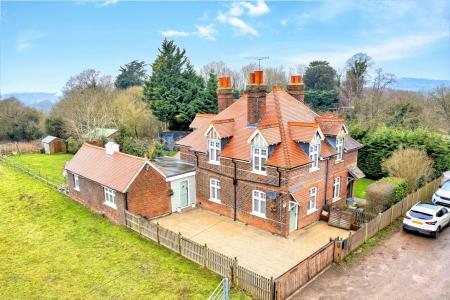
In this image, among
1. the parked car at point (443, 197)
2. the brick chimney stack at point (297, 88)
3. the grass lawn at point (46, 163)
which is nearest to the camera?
the parked car at point (443, 197)

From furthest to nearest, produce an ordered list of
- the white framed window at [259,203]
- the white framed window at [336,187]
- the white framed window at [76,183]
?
the white framed window at [76,183] < the white framed window at [336,187] < the white framed window at [259,203]

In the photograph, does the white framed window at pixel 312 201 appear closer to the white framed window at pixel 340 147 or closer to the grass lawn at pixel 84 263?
the white framed window at pixel 340 147

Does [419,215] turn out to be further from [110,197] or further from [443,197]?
[110,197]

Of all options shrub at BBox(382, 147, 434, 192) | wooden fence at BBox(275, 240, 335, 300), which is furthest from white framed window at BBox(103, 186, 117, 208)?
shrub at BBox(382, 147, 434, 192)

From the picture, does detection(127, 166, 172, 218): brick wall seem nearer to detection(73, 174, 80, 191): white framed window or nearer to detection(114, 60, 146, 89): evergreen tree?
detection(73, 174, 80, 191): white framed window

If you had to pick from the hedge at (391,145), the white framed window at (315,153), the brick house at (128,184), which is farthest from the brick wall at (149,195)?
the hedge at (391,145)

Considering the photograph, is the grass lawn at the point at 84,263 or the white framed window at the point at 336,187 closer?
the grass lawn at the point at 84,263
